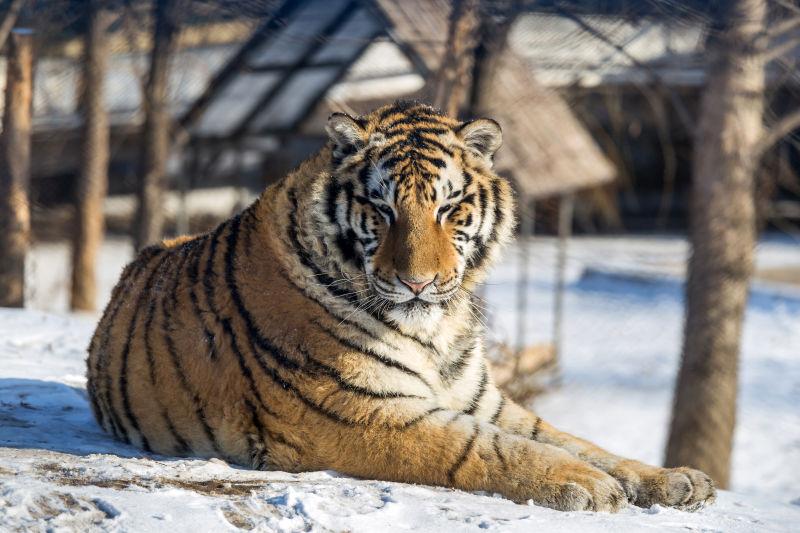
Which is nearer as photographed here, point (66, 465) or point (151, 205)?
point (66, 465)

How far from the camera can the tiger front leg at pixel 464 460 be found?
298 cm

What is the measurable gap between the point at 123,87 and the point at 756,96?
7.48 meters

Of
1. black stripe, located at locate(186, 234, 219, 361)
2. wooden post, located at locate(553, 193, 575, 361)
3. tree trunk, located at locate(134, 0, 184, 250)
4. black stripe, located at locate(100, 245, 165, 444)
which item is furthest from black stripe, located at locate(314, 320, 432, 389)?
wooden post, located at locate(553, 193, 575, 361)

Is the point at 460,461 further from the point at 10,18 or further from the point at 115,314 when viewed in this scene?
the point at 10,18

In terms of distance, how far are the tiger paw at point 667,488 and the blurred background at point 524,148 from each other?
809 mm

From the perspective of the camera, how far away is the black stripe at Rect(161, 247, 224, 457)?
3338mm

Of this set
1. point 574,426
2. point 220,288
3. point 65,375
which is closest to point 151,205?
point 574,426

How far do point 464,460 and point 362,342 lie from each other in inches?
18.8

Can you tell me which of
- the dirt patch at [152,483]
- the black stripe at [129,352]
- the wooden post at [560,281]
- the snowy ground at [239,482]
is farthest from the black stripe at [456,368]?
the wooden post at [560,281]

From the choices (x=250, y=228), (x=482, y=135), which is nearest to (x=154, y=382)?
(x=250, y=228)

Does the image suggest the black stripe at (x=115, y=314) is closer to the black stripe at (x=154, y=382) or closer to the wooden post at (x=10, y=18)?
the black stripe at (x=154, y=382)

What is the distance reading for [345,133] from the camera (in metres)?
3.34

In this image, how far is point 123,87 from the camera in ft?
39.5

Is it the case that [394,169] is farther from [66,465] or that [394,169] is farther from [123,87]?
[123,87]
